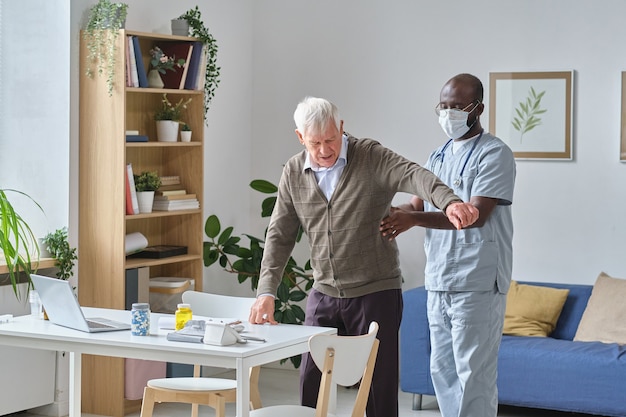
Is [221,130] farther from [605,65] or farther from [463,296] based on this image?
[463,296]

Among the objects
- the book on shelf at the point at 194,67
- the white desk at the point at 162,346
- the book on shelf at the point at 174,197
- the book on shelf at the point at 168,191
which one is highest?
the book on shelf at the point at 194,67

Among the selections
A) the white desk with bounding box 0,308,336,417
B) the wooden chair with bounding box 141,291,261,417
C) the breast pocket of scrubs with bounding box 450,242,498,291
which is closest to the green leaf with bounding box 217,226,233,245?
the wooden chair with bounding box 141,291,261,417

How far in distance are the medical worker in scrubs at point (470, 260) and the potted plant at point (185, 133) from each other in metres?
2.03

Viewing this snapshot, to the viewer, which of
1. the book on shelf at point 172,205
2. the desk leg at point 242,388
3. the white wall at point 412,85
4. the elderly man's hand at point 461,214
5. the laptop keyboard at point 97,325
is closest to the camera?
the desk leg at point 242,388

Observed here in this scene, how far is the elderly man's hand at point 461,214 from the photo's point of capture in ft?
10.2

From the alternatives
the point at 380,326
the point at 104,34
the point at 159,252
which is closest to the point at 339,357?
the point at 380,326

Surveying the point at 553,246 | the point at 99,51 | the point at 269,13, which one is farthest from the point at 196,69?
the point at 553,246

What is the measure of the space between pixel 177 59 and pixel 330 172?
2148mm

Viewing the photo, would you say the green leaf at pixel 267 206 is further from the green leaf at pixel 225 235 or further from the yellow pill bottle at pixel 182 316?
the yellow pill bottle at pixel 182 316

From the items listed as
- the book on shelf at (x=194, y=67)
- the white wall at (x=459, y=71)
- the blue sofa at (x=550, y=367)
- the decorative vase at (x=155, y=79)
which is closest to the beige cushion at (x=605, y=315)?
the blue sofa at (x=550, y=367)

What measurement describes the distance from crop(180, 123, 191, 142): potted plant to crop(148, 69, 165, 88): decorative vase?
28cm

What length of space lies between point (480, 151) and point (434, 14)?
2522 mm

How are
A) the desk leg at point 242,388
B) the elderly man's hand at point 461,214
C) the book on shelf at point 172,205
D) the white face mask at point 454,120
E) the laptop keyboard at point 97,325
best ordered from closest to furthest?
1. the desk leg at point 242,388
2. the elderly man's hand at point 461,214
3. the laptop keyboard at point 97,325
4. the white face mask at point 454,120
5. the book on shelf at point 172,205

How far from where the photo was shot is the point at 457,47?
5832mm
